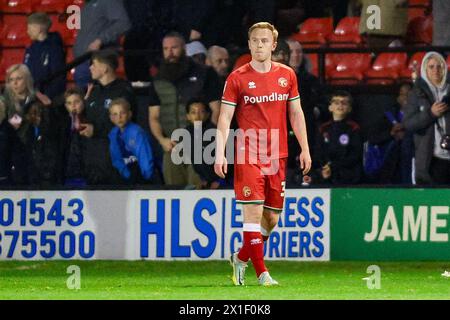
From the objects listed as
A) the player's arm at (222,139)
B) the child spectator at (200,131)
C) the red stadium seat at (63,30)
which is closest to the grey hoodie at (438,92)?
the child spectator at (200,131)

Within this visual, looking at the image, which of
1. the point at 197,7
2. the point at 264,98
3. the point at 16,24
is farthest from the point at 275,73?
the point at 16,24

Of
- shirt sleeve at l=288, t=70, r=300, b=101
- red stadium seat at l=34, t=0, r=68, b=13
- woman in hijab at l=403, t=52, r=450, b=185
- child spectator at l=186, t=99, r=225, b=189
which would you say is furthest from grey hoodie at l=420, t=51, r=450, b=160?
red stadium seat at l=34, t=0, r=68, b=13

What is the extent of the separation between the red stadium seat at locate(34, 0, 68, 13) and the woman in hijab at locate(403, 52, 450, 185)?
4.07 m

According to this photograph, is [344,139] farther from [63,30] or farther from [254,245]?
[63,30]

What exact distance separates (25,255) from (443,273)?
4.08 m

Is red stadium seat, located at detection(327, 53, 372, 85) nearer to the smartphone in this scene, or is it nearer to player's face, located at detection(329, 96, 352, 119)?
player's face, located at detection(329, 96, 352, 119)

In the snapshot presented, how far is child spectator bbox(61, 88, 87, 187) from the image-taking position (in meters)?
14.4

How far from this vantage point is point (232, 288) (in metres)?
11.3

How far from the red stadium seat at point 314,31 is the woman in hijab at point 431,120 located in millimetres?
1820

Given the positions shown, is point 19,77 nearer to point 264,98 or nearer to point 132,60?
point 132,60

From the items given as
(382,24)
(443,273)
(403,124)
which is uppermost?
(382,24)

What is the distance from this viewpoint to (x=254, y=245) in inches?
440

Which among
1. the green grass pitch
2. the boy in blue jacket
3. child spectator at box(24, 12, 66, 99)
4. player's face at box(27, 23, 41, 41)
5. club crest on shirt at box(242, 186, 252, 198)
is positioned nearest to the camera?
the green grass pitch
